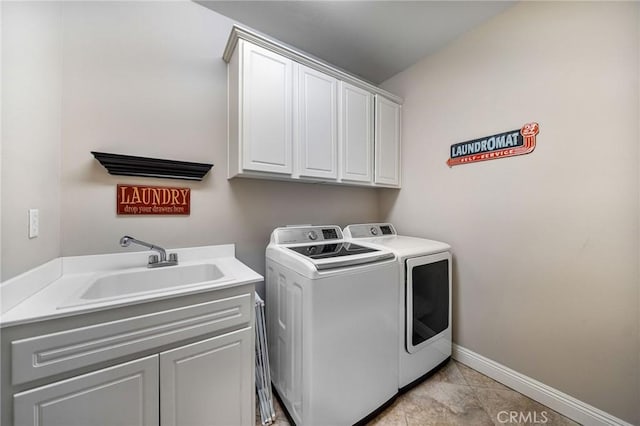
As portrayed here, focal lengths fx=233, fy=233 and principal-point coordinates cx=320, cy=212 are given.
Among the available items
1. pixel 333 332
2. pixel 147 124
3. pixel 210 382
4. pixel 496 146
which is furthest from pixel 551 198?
pixel 147 124

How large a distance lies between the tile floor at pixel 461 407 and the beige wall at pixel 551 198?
0.21 metres

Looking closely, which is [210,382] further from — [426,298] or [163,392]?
[426,298]

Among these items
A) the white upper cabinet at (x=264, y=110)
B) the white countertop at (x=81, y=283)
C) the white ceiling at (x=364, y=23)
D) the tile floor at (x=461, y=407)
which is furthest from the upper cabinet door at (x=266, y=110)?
the tile floor at (x=461, y=407)

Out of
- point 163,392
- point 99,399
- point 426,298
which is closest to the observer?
point 99,399

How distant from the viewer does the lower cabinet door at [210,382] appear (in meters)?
1.02

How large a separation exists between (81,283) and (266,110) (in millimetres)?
1413

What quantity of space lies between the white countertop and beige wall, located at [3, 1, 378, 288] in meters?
0.06

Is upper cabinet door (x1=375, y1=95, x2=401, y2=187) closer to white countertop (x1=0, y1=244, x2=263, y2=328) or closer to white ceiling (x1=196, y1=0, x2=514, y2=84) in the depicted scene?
white ceiling (x1=196, y1=0, x2=514, y2=84)

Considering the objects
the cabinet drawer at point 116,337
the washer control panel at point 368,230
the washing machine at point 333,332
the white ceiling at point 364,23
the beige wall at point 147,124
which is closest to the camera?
the cabinet drawer at point 116,337

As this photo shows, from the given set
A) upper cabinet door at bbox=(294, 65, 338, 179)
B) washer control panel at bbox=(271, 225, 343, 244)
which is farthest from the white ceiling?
washer control panel at bbox=(271, 225, 343, 244)

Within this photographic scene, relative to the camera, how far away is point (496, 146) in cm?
174

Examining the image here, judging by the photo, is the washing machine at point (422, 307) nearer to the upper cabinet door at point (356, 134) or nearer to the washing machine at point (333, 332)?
the washing machine at point (333, 332)

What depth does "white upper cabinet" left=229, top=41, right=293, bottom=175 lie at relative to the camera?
1.53 meters

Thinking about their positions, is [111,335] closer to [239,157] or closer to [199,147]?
[239,157]
